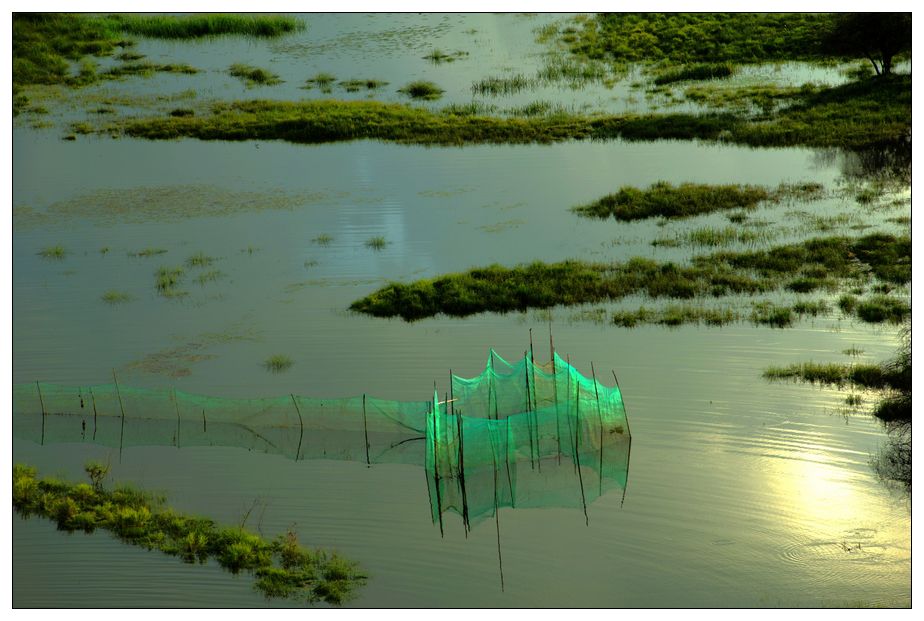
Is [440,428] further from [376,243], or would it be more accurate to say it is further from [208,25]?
[208,25]

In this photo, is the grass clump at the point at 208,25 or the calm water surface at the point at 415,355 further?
the grass clump at the point at 208,25

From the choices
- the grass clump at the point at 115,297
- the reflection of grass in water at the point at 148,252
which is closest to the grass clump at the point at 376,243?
the reflection of grass in water at the point at 148,252

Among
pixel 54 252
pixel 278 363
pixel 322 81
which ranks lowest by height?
pixel 278 363

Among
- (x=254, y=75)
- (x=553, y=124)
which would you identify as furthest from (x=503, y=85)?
(x=254, y=75)

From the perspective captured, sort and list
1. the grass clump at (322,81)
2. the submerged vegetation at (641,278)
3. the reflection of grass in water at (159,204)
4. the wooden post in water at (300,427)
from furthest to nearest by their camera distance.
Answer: the grass clump at (322,81), the reflection of grass in water at (159,204), the submerged vegetation at (641,278), the wooden post in water at (300,427)

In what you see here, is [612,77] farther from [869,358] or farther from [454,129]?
[869,358]

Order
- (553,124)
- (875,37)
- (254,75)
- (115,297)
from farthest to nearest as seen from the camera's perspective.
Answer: (254,75), (875,37), (553,124), (115,297)

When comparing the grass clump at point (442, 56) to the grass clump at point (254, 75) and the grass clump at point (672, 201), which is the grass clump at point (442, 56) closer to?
the grass clump at point (254, 75)
